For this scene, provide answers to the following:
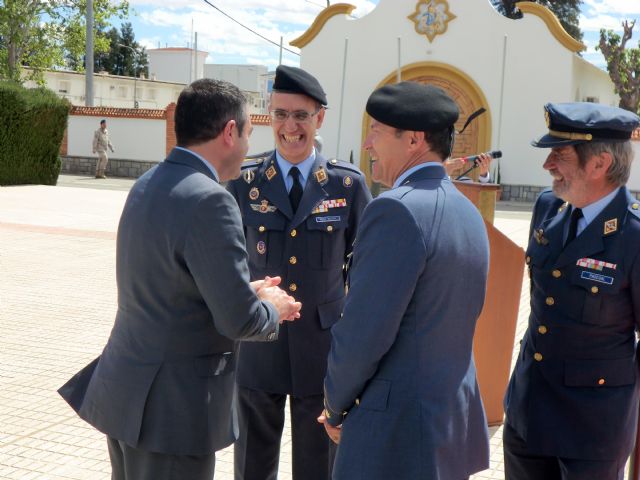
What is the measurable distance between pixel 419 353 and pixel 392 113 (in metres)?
0.68

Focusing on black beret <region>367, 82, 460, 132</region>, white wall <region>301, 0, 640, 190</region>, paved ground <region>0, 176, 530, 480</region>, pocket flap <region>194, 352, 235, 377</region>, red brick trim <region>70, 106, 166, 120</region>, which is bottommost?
paved ground <region>0, 176, 530, 480</region>

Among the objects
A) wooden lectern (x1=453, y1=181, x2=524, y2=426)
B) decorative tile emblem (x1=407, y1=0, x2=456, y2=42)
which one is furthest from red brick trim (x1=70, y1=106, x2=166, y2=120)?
wooden lectern (x1=453, y1=181, x2=524, y2=426)

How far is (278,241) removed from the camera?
11.6 ft

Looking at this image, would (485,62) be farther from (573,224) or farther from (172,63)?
(172,63)

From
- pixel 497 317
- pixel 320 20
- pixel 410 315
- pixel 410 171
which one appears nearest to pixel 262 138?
pixel 320 20

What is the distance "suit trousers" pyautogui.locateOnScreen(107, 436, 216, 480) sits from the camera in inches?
102

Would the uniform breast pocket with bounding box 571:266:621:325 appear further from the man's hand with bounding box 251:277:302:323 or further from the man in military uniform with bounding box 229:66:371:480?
the man in military uniform with bounding box 229:66:371:480

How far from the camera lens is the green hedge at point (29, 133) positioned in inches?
848

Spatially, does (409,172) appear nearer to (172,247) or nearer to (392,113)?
(392,113)

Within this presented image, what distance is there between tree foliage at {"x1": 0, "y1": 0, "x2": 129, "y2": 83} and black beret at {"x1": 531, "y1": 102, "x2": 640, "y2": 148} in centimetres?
3211

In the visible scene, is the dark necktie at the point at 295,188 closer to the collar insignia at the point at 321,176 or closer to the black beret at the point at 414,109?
the collar insignia at the point at 321,176

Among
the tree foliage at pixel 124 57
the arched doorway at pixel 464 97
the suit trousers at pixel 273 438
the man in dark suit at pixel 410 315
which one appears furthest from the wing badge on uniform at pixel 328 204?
the tree foliage at pixel 124 57

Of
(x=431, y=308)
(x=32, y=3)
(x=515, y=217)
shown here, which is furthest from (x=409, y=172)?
(x=32, y=3)

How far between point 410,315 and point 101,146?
1038 inches
